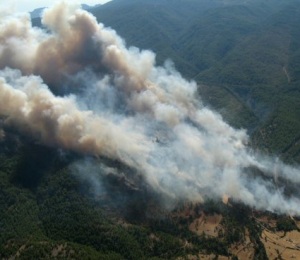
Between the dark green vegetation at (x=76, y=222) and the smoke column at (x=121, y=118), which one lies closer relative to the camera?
the dark green vegetation at (x=76, y=222)

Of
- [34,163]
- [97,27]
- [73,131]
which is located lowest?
[34,163]

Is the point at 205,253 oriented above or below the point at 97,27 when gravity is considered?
below

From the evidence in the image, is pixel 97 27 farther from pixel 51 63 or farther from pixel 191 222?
pixel 191 222

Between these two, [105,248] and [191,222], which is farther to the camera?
[191,222]

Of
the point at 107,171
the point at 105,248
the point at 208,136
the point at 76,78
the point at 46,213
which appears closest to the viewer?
the point at 105,248

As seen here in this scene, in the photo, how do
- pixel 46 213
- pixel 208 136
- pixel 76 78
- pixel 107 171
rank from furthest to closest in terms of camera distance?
pixel 76 78 → pixel 208 136 → pixel 107 171 → pixel 46 213

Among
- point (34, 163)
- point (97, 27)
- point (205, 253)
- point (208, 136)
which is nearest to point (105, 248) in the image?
point (205, 253)

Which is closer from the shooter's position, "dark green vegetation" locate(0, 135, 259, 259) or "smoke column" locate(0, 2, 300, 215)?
"dark green vegetation" locate(0, 135, 259, 259)

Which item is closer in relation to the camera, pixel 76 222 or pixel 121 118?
pixel 76 222
